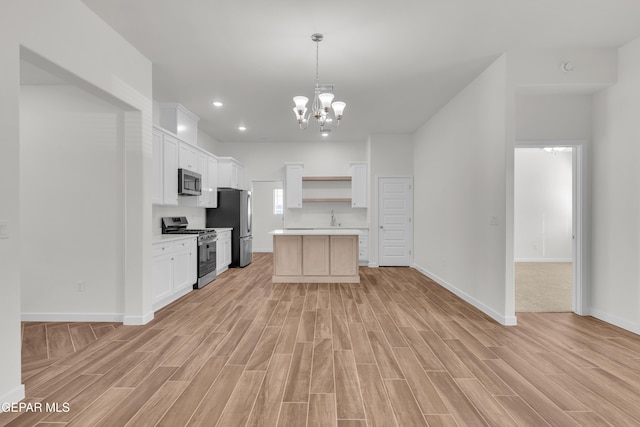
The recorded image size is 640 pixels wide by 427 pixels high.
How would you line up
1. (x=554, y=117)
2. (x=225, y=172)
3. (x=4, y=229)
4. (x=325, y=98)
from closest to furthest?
(x=4, y=229) → (x=325, y=98) → (x=554, y=117) → (x=225, y=172)

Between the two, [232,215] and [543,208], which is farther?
[543,208]

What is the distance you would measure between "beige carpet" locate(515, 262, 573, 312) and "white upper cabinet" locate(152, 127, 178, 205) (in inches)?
200

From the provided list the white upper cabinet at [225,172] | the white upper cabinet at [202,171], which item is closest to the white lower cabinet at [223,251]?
the white upper cabinet at [202,171]

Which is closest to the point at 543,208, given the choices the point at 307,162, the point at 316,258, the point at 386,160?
the point at 386,160

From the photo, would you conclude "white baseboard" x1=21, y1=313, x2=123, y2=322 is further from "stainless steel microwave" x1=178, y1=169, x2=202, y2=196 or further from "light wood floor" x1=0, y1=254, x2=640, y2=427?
"stainless steel microwave" x1=178, y1=169, x2=202, y2=196

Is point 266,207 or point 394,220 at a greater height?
point 266,207

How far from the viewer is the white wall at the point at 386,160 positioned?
23.9 ft

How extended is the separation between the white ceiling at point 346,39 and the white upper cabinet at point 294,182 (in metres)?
2.99

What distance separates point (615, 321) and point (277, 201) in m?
8.45

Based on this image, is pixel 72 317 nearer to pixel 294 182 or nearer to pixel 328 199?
pixel 294 182

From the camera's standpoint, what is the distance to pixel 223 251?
21.3 ft

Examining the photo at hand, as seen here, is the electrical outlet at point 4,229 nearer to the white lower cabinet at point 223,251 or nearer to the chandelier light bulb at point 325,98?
the chandelier light bulb at point 325,98

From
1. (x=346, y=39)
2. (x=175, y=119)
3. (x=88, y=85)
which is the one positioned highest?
(x=346, y=39)

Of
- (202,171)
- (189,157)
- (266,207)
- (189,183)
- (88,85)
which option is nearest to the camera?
(88,85)
